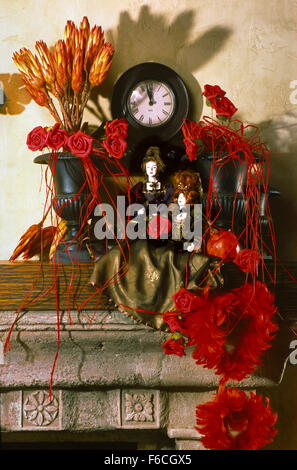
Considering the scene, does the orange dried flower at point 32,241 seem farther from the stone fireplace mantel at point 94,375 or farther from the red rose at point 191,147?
the red rose at point 191,147

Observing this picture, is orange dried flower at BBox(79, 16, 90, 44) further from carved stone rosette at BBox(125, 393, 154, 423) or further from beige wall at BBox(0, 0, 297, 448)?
carved stone rosette at BBox(125, 393, 154, 423)

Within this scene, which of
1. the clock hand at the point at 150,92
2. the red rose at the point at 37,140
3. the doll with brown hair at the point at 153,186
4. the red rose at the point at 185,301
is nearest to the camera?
the red rose at the point at 185,301

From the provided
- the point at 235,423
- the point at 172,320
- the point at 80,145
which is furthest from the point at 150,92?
the point at 235,423

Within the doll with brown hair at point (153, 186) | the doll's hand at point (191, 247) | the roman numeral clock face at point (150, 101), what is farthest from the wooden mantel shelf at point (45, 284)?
the roman numeral clock face at point (150, 101)

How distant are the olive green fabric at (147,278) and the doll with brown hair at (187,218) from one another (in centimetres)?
5

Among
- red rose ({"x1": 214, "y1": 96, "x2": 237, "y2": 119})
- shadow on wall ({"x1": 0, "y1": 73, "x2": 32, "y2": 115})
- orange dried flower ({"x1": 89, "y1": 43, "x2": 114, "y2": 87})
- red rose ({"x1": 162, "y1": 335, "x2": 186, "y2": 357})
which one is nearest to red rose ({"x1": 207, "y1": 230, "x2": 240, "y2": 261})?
red rose ({"x1": 162, "y1": 335, "x2": 186, "y2": 357})

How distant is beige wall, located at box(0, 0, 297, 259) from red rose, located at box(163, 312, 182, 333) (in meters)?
0.57

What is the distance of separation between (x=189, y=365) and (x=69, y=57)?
911 millimetres

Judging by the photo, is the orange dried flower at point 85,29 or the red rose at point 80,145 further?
the orange dried flower at point 85,29

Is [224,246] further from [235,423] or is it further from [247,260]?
[235,423]

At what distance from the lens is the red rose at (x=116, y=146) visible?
1067 mm

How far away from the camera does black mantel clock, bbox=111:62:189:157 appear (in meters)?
1.35

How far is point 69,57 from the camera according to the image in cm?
123

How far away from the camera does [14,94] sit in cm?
141
